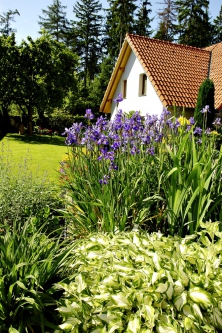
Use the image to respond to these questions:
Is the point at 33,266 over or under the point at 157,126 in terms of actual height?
under

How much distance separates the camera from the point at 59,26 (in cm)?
3931

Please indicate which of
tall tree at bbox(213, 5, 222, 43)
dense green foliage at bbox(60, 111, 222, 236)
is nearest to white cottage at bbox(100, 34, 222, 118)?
dense green foliage at bbox(60, 111, 222, 236)

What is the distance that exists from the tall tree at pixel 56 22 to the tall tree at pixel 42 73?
18.6 m

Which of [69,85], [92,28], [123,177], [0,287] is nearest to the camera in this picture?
[0,287]

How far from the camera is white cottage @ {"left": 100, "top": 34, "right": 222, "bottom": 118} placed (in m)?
13.5

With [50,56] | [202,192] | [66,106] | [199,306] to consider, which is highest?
[50,56]

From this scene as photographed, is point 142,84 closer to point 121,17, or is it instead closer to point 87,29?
point 121,17

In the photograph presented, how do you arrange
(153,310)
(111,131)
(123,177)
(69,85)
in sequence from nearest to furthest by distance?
1. (153,310)
2. (123,177)
3. (111,131)
4. (69,85)

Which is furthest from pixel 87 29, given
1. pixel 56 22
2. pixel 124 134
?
pixel 124 134

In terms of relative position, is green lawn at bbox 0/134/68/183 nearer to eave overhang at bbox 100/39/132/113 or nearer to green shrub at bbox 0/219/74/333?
green shrub at bbox 0/219/74/333

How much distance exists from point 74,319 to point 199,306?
2.21 ft

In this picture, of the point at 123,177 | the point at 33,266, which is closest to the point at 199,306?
the point at 33,266

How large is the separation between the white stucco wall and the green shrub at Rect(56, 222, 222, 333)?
1229 centimetres

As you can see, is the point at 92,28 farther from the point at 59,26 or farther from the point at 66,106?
the point at 66,106
